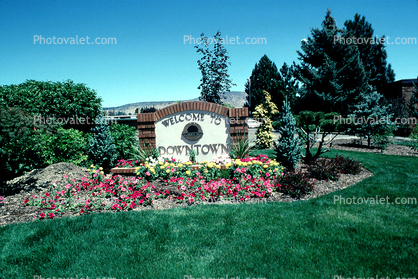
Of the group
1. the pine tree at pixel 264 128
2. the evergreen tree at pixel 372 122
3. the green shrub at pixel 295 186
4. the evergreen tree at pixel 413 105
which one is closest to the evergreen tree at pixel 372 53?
the evergreen tree at pixel 413 105

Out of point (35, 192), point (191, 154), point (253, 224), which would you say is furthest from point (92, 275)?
point (191, 154)

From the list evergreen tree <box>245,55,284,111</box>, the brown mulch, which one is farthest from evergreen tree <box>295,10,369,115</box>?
the brown mulch

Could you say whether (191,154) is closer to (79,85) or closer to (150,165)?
(150,165)

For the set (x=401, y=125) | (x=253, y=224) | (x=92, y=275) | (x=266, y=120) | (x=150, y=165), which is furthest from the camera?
(x=401, y=125)

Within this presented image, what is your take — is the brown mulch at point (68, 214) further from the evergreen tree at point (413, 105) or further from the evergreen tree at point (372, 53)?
the evergreen tree at point (372, 53)

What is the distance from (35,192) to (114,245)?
124 inches

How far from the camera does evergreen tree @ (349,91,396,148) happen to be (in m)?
11.2

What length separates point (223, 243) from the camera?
3291 millimetres

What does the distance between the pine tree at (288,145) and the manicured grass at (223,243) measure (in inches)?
86.5

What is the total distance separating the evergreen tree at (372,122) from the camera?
11.2 m

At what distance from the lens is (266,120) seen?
526 inches

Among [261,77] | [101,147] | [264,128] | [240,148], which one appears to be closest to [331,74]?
[264,128]

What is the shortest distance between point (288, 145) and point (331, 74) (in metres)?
17.0

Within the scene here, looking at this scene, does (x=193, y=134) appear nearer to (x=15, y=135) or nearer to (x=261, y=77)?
(x=15, y=135)
